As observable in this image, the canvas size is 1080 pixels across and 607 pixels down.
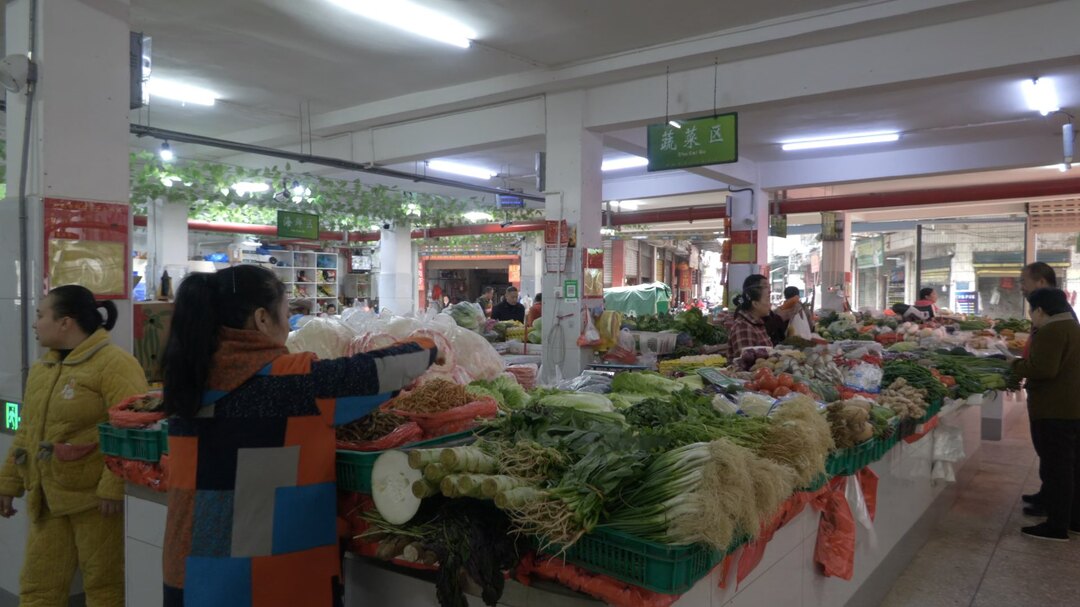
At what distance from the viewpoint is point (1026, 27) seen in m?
5.76

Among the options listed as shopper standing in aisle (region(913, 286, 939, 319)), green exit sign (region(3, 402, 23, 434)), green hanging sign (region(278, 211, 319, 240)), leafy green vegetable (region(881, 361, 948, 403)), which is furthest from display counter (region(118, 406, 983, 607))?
green hanging sign (region(278, 211, 319, 240))

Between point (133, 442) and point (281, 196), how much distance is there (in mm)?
9803

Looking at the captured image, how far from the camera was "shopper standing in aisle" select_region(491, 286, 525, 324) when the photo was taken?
1231cm

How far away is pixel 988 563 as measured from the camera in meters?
4.84

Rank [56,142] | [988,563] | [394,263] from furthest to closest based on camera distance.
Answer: [394,263]
[988,563]
[56,142]

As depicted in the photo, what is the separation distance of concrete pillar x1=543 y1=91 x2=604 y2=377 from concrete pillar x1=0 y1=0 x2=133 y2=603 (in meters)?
4.68

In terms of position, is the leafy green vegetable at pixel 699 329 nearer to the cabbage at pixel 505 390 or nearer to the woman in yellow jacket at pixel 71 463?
the cabbage at pixel 505 390

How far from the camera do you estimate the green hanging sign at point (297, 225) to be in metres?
12.8

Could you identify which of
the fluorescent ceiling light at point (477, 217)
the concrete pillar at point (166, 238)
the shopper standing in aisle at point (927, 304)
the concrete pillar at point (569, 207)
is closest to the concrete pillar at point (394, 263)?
the fluorescent ceiling light at point (477, 217)

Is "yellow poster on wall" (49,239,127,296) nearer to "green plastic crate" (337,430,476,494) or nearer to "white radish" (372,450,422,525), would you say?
"green plastic crate" (337,430,476,494)

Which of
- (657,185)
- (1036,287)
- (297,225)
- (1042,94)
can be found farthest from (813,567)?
(297,225)

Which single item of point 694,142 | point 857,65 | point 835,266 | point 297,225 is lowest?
point 835,266

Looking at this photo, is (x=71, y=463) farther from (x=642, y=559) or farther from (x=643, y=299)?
(x=643, y=299)

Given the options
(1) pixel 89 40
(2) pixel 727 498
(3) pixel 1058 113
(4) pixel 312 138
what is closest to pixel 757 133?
(3) pixel 1058 113
